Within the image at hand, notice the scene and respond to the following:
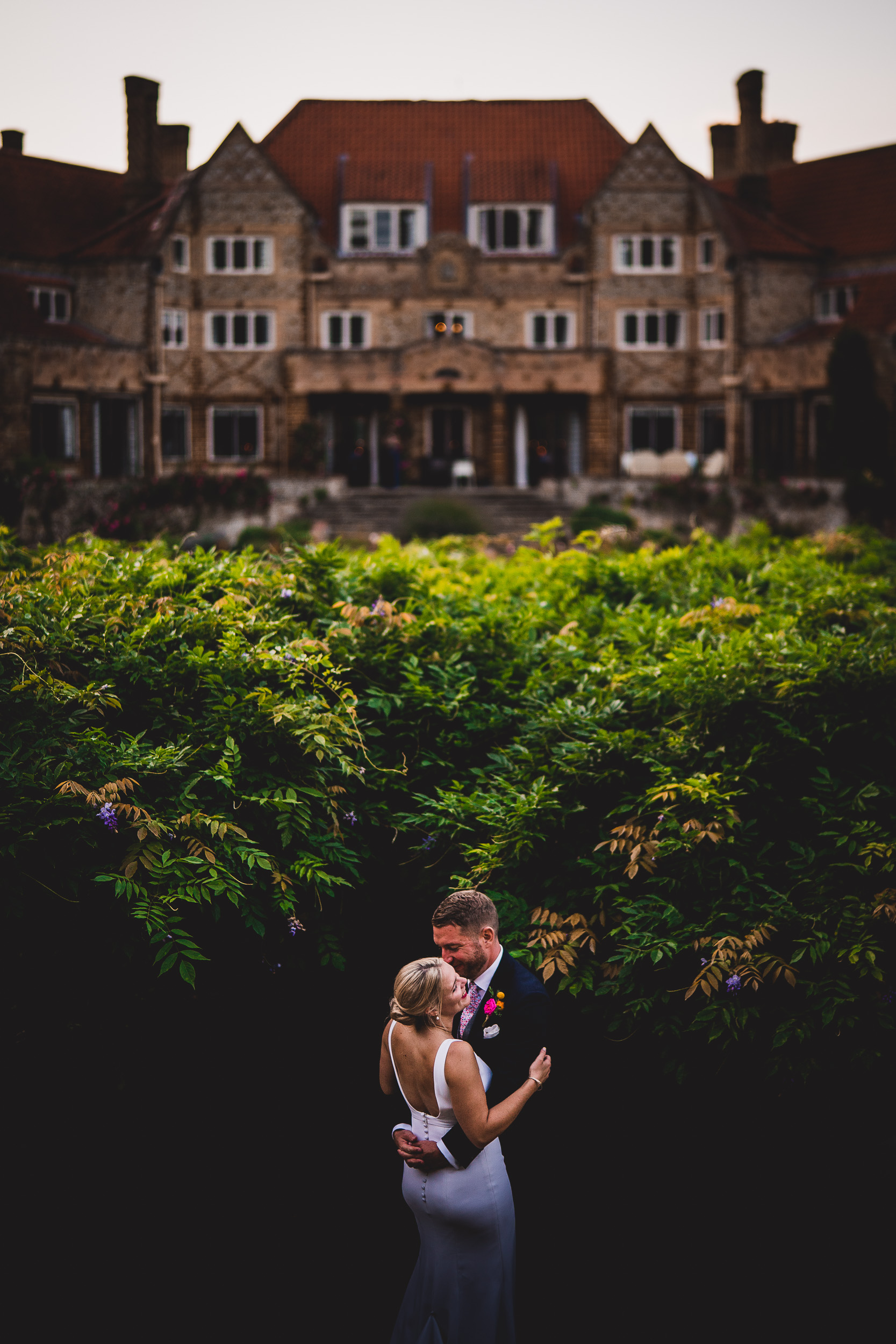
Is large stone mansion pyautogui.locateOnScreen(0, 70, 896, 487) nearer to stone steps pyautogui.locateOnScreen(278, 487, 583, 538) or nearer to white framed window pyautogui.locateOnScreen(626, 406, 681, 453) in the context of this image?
white framed window pyautogui.locateOnScreen(626, 406, 681, 453)

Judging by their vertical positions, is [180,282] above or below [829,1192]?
above

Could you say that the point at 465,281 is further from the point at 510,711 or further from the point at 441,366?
the point at 510,711

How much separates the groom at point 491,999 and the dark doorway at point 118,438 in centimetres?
3428

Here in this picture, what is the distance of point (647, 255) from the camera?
40.0 metres

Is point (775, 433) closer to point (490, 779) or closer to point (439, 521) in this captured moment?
point (439, 521)

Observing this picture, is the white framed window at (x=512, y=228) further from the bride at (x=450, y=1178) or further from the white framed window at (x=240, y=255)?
the bride at (x=450, y=1178)

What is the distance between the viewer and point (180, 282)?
39.0 meters

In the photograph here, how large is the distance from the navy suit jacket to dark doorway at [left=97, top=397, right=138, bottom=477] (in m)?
34.4

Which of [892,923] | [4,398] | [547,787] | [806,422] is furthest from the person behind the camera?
[806,422]

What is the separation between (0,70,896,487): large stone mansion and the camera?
3781cm

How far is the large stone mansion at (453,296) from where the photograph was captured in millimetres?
37812

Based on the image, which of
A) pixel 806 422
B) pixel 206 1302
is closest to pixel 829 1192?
pixel 206 1302

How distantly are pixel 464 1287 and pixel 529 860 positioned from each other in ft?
7.51

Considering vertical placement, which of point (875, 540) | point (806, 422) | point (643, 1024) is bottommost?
point (643, 1024)
